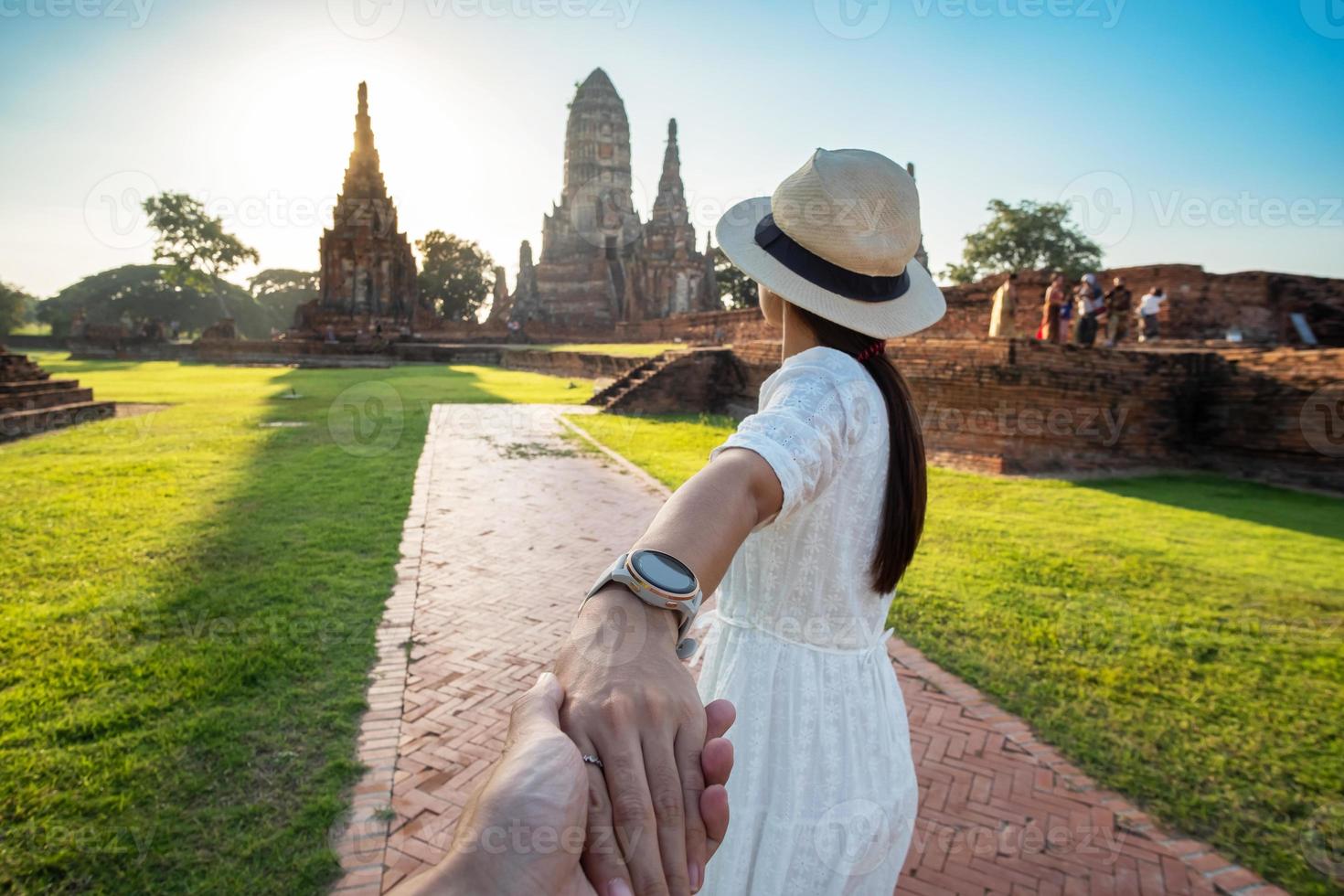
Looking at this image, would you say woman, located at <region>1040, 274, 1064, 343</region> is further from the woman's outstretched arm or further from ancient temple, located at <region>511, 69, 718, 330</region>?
ancient temple, located at <region>511, 69, 718, 330</region>

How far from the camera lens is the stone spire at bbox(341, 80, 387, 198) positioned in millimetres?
39750

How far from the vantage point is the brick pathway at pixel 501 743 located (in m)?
2.69

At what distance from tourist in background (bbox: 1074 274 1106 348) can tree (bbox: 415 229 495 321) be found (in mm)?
48615

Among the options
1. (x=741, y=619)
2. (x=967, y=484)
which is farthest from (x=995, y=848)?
(x=967, y=484)

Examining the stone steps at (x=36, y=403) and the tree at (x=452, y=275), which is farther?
the tree at (x=452, y=275)

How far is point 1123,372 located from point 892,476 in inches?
440

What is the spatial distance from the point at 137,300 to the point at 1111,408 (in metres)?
78.1

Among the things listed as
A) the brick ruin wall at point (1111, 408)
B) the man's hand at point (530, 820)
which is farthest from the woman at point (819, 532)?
the brick ruin wall at point (1111, 408)

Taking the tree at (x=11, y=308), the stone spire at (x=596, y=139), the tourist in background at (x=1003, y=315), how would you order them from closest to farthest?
the tourist in background at (x=1003, y=315)
the stone spire at (x=596, y=139)
the tree at (x=11, y=308)

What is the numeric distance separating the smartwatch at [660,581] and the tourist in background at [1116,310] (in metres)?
16.0

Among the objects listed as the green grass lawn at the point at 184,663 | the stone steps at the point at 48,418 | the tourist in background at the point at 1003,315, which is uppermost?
the tourist in background at the point at 1003,315

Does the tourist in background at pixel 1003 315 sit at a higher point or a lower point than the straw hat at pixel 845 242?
higher

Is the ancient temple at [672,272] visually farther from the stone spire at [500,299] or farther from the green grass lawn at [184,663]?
the green grass lawn at [184,663]

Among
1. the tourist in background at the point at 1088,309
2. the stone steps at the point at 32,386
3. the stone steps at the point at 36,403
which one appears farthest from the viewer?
the tourist in background at the point at 1088,309
